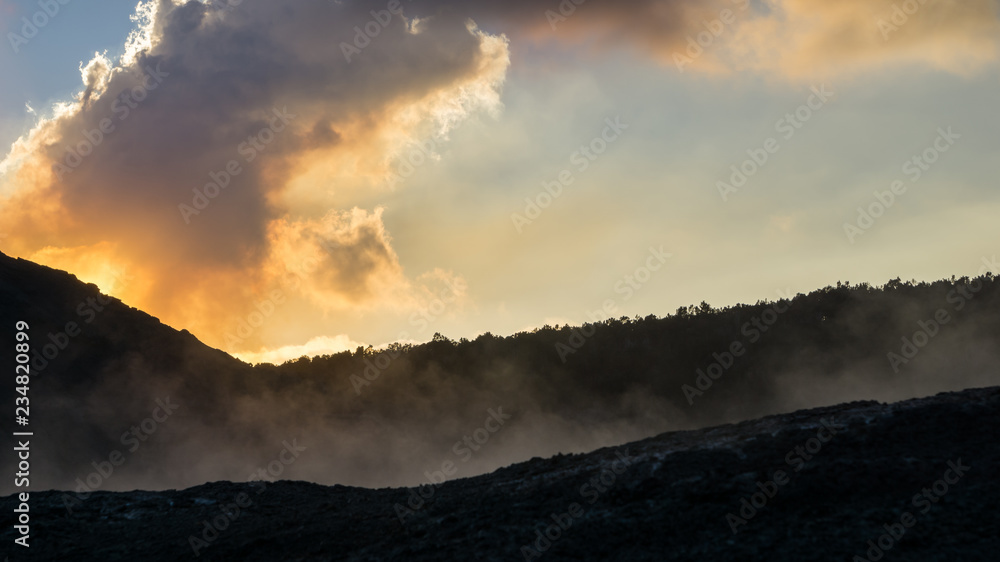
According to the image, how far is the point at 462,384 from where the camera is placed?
977 inches

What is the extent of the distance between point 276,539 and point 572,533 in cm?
320

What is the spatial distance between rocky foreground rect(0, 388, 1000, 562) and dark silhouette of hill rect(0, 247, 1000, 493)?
1223 cm

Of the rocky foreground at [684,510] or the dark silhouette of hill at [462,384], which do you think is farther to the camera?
the dark silhouette of hill at [462,384]

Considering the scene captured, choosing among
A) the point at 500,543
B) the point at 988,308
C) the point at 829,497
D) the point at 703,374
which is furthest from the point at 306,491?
the point at 988,308

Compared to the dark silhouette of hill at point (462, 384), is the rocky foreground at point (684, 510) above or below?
below

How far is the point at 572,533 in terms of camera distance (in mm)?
6016

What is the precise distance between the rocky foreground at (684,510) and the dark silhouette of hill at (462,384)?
12.2 metres

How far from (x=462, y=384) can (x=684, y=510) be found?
19144mm

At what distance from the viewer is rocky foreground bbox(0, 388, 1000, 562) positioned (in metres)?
5.34

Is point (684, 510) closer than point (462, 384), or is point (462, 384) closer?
point (684, 510)

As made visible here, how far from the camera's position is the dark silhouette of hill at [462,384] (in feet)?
64.6

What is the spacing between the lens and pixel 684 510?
5.97 meters

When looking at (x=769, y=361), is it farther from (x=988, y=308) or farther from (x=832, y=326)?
(x=988, y=308)

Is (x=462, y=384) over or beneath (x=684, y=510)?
over
